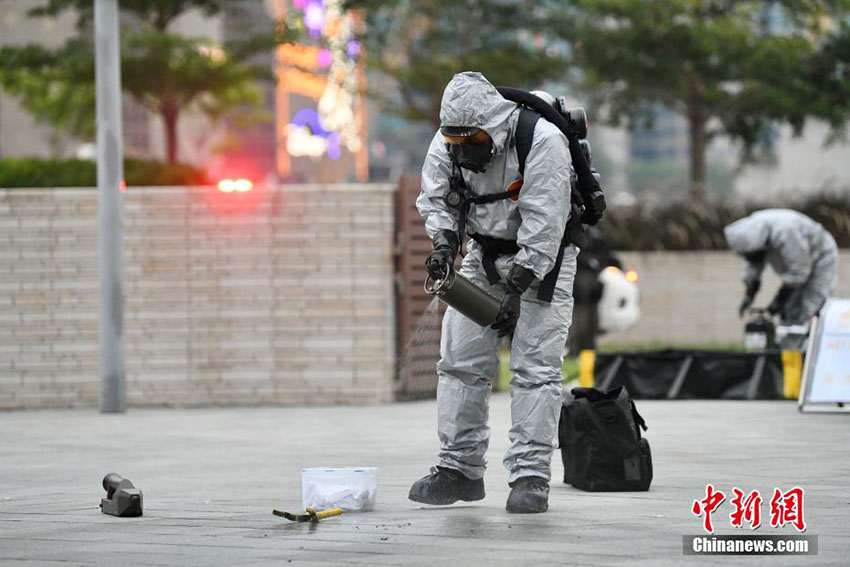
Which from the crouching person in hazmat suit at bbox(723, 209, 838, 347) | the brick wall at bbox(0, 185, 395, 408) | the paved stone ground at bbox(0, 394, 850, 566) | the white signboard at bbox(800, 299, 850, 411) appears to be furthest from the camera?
the crouching person in hazmat suit at bbox(723, 209, 838, 347)

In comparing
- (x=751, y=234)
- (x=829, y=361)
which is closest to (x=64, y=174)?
(x=751, y=234)

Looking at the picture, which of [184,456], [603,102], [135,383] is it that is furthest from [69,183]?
[603,102]

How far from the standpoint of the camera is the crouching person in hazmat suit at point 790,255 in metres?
16.4

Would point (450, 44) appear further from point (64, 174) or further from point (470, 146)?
point (470, 146)

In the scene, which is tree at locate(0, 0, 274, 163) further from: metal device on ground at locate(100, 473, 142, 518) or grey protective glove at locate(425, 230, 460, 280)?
grey protective glove at locate(425, 230, 460, 280)

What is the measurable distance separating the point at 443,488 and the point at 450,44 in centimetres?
2731

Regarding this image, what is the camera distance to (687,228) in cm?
2716

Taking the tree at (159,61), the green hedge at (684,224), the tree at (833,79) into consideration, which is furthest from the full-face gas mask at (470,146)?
the tree at (833,79)

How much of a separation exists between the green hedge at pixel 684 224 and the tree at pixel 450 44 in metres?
5.66

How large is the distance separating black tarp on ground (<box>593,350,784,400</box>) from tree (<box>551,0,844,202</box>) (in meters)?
13.3

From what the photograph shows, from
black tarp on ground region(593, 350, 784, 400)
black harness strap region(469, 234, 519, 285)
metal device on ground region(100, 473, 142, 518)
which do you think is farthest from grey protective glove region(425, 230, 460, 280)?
black tarp on ground region(593, 350, 784, 400)

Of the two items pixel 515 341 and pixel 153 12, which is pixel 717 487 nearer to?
pixel 515 341

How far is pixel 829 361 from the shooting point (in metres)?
13.3

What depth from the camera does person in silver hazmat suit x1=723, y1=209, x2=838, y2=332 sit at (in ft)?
53.8
